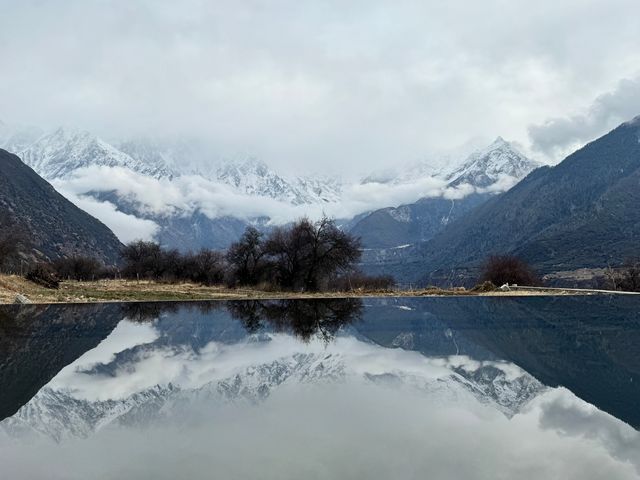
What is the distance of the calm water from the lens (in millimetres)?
6516

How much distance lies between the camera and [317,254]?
Result: 54.9m

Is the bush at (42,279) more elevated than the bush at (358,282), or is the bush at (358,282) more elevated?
the bush at (42,279)

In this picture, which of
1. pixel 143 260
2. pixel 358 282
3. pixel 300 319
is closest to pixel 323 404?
pixel 300 319

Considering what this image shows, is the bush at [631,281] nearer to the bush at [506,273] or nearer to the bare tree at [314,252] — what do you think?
the bush at [506,273]

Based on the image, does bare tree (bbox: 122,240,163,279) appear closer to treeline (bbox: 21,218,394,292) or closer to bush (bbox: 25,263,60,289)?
treeline (bbox: 21,218,394,292)

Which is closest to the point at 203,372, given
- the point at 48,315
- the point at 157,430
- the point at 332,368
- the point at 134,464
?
the point at 332,368

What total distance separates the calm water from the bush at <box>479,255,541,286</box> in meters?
40.9

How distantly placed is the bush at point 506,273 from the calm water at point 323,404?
4094cm

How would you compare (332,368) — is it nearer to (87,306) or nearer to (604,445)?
(604,445)

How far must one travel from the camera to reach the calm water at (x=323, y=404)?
21.4 ft

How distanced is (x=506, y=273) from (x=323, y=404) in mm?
54159

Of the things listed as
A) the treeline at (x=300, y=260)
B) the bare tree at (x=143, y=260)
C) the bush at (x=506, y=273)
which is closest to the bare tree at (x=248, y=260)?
the treeline at (x=300, y=260)

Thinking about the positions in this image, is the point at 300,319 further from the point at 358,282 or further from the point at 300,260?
the point at 358,282

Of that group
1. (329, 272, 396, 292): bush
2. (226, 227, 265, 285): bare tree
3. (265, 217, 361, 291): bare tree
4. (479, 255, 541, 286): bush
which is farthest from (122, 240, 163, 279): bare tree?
(479, 255, 541, 286): bush
